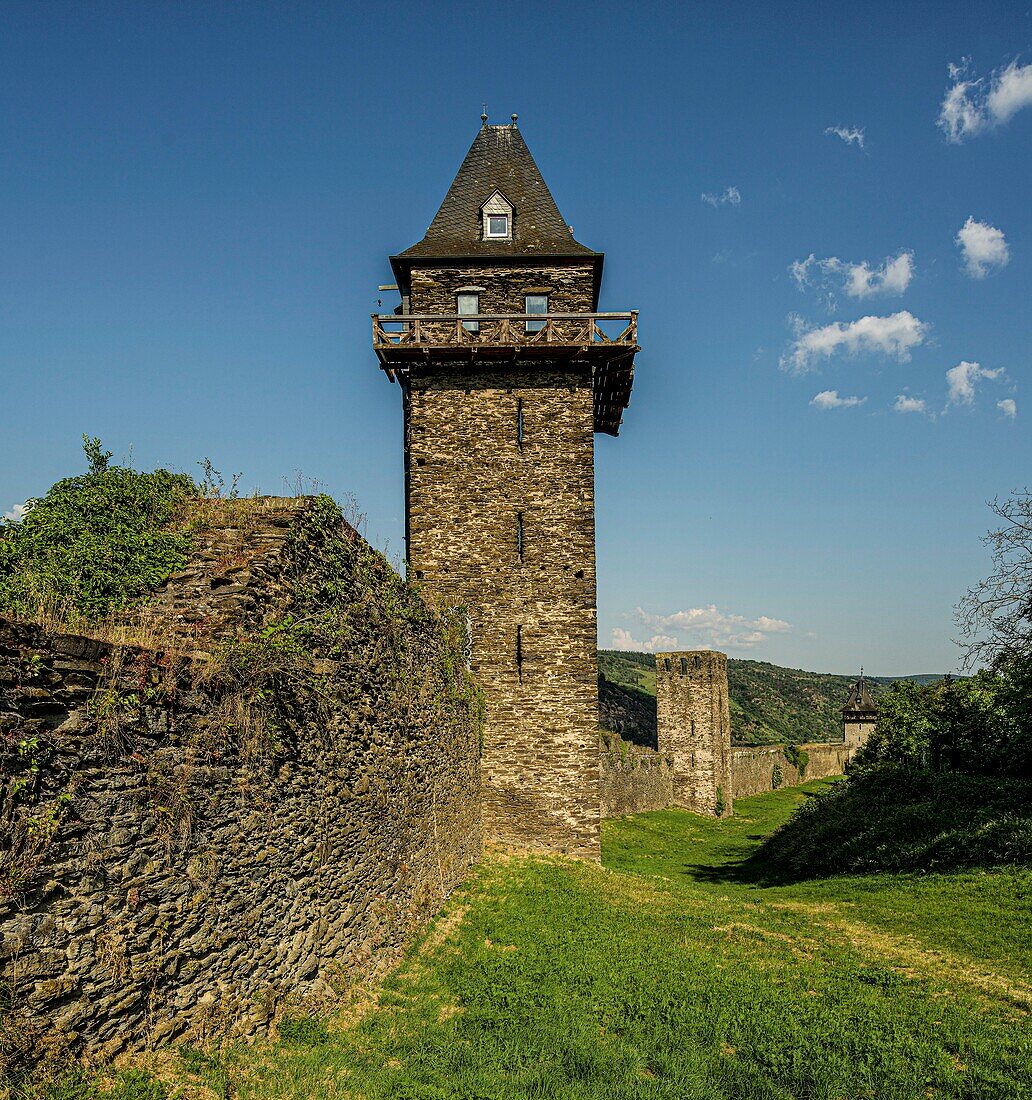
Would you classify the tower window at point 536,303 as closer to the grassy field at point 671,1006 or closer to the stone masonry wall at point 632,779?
the grassy field at point 671,1006

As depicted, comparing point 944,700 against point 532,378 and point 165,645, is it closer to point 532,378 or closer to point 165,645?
point 532,378

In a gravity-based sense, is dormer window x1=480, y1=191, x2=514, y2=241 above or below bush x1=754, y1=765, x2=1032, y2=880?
above

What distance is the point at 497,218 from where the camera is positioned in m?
18.8

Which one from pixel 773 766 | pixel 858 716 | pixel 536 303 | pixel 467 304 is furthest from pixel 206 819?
pixel 858 716

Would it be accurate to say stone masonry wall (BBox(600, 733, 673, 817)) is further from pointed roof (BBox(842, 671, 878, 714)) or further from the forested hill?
the forested hill

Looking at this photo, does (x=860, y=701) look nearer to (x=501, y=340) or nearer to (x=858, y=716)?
(x=858, y=716)

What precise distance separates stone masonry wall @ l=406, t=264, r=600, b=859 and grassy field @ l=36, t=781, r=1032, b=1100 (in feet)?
8.05

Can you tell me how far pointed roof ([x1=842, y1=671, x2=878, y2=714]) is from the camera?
70000 millimetres

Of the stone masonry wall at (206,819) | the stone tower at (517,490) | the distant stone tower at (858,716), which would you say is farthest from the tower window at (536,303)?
the distant stone tower at (858,716)

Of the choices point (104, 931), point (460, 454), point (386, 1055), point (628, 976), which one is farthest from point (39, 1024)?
point (460, 454)

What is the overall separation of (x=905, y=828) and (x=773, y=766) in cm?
3568

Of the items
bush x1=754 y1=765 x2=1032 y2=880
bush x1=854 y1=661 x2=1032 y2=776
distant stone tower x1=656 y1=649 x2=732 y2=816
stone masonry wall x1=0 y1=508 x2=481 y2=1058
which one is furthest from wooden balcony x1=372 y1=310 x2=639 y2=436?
distant stone tower x1=656 y1=649 x2=732 y2=816

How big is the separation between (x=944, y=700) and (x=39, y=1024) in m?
38.1

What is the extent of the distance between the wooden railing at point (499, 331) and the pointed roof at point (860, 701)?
2468 inches
